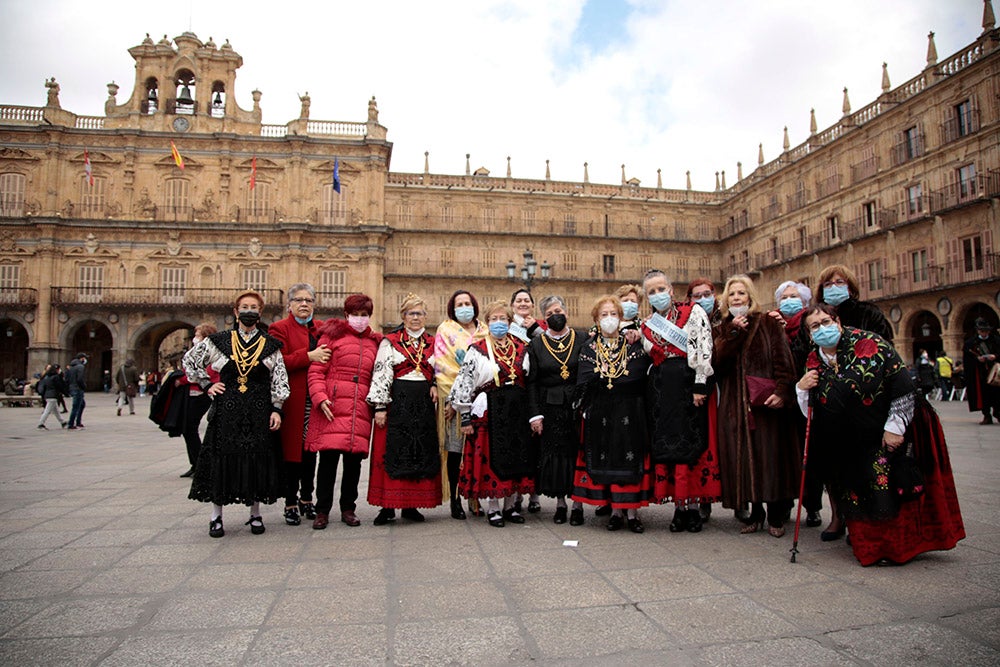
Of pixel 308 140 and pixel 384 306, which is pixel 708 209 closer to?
pixel 384 306

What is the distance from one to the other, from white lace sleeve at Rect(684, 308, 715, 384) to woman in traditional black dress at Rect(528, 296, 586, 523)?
34.4 inches

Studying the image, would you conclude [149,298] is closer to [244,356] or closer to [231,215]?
[231,215]

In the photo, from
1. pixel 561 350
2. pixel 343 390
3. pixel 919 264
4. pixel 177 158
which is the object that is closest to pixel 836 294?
pixel 561 350

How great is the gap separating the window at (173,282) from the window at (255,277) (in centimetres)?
285

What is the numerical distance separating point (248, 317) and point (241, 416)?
2.35ft

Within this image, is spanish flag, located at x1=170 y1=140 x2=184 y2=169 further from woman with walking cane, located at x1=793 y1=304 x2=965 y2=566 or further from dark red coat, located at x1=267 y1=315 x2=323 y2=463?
woman with walking cane, located at x1=793 y1=304 x2=965 y2=566

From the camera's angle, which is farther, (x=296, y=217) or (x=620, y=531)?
(x=296, y=217)

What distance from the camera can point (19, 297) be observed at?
28547 millimetres

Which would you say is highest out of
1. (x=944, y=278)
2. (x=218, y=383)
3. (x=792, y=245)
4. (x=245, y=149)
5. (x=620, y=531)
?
(x=245, y=149)

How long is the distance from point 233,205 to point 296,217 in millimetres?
3109

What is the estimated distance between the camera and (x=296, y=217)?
3083 cm

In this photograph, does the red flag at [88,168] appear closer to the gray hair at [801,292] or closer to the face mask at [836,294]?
the gray hair at [801,292]

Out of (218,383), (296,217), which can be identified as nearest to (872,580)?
(218,383)

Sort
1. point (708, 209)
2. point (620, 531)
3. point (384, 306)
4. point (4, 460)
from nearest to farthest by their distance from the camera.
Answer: point (620, 531) < point (4, 460) < point (384, 306) < point (708, 209)
